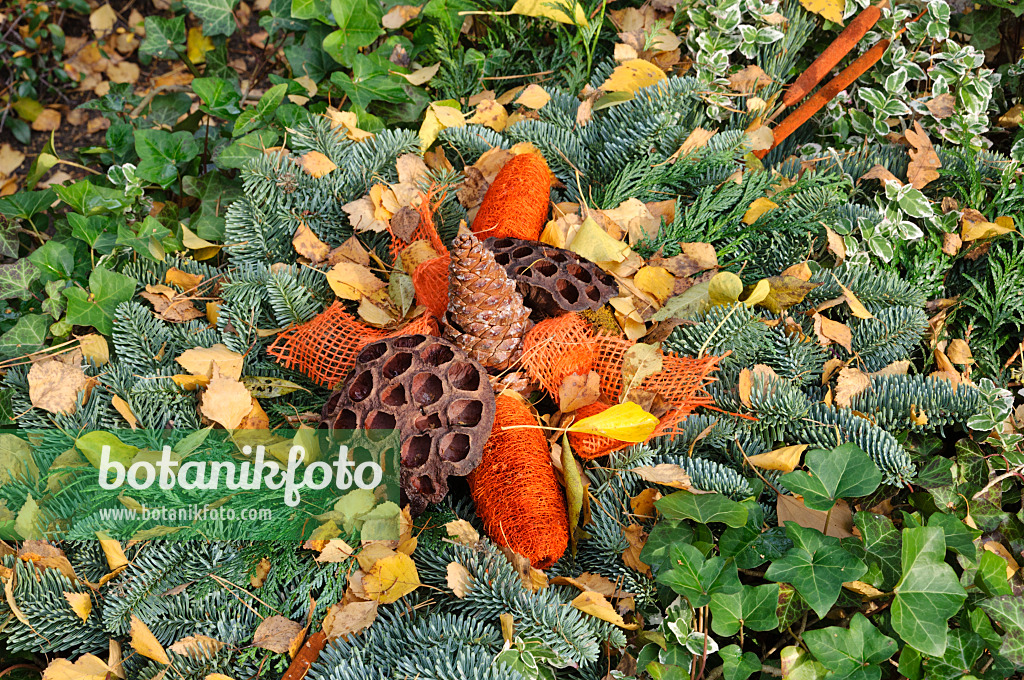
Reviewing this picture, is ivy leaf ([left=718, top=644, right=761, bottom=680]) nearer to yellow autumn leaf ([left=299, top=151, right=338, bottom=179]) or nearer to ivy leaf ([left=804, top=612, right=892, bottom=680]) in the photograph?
ivy leaf ([left=804, top=612, right=892, bottom=680])

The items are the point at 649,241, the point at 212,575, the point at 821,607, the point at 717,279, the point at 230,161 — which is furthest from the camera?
the point at 230,161

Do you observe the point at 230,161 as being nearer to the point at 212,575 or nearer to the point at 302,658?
the point at 212,575

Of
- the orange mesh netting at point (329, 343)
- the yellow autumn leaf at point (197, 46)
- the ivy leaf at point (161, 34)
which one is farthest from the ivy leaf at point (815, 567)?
the yellow autumn leaf at point (197, 46)

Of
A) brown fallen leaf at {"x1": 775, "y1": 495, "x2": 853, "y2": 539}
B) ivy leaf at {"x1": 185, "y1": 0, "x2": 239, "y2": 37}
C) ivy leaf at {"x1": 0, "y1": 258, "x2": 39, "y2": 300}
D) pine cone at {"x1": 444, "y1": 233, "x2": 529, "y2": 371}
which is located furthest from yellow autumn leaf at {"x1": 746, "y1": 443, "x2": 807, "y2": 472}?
ivy leaf at {"x1": 185, "y1": 0, "x2": 239, "y2": 37}

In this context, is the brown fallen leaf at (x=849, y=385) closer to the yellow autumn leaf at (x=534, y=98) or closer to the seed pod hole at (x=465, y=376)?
the seed pod hole at (x=465, y=376)

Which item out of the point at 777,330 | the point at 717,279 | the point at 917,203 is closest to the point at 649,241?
the point at 717,279

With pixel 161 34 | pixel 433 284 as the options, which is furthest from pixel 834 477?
pixel 161 34

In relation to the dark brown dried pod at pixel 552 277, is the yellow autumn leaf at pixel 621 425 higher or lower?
lower
